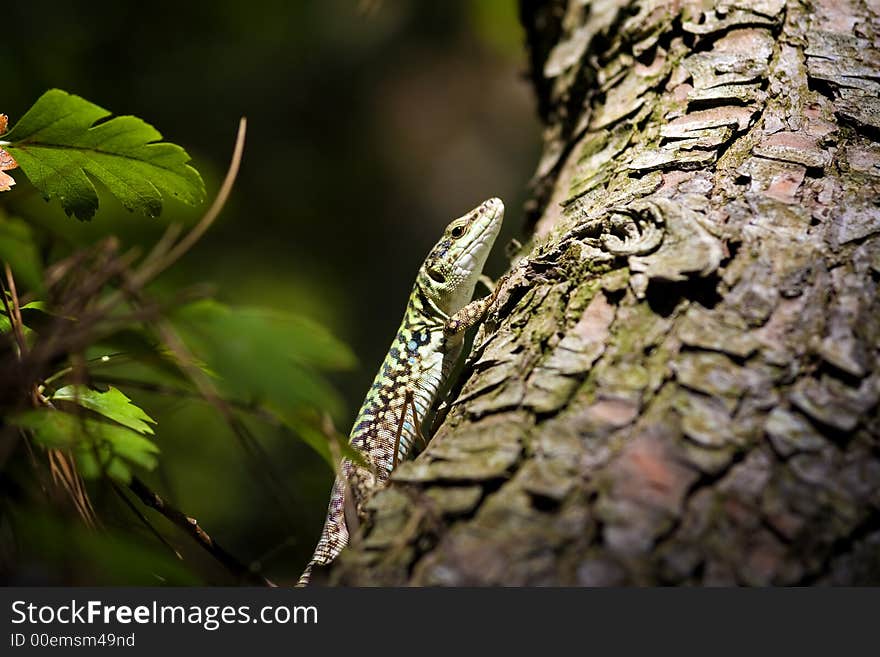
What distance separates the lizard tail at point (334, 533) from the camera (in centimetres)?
275

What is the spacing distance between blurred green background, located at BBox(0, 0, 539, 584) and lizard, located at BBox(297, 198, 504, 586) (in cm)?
117

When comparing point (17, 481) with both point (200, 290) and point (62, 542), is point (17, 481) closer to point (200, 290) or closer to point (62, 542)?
point (62, 542)

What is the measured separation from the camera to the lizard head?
381 cm

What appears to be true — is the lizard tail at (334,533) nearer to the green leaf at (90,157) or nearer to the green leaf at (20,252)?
the green leaf at (90,157)

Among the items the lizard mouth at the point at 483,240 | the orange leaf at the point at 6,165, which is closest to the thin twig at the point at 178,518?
the orange leaf at the point at 6,165

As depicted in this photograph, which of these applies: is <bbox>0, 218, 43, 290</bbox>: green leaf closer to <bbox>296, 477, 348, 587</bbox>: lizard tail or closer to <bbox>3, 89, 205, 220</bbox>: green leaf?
<bbox>3, 89, 205, 220</bbox>: green leaf

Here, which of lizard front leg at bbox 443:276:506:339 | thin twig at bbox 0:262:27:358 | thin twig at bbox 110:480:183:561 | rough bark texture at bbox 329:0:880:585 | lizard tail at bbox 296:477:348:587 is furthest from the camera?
lizard front leg at bbox 443:276:506:339

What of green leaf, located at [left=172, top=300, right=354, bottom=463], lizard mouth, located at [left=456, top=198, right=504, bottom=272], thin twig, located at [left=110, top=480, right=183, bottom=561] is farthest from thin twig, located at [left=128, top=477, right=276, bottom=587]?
lizard mouth, located at [left=456, top=198, right=504, bottom=272]

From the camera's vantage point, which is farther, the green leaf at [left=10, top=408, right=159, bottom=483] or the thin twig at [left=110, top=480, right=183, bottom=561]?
the thin twig at [left=110, top=480, right=183, bottom=561]

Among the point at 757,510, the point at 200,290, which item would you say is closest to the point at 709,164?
the point at 757,510

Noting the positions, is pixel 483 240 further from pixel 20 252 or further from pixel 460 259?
pixel 20 252

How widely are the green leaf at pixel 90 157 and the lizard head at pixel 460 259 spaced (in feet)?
6.48

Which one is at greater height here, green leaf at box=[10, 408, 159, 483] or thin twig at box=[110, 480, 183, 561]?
green leaf at box=[10, 408, 159, 483]

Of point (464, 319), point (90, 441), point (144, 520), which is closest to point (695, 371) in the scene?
point (90, 441)
